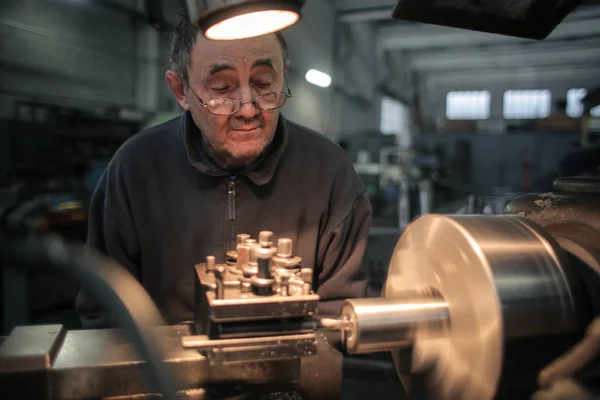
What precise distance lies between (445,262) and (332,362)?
167mm

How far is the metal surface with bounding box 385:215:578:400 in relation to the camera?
0.42m

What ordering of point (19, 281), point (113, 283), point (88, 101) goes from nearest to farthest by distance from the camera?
point (113, 283) → point (19, 281) → point (88, 101)

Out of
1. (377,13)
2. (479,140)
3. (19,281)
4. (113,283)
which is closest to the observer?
(113,283)

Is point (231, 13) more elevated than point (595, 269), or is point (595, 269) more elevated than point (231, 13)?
point (231, 13)

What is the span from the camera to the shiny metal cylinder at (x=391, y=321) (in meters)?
0.49

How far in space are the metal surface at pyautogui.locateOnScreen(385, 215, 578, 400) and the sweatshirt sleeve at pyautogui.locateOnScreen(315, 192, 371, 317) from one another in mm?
496

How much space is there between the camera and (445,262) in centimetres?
48

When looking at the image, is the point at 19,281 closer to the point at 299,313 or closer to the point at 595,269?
the point at 299,313

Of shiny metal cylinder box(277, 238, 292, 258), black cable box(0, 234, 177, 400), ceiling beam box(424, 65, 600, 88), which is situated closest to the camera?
black cable box(0, 234, 177, 400)

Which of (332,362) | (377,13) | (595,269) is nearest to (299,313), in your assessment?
(332,362)

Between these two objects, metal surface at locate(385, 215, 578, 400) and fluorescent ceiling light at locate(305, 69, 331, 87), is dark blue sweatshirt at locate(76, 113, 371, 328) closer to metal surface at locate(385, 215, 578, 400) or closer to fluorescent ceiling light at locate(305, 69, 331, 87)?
metal surface at locate(385, 215, 578, 400)

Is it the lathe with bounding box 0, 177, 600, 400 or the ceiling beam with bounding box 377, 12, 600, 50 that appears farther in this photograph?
the ceiling beam with bounding box 377, 12, 600, 50

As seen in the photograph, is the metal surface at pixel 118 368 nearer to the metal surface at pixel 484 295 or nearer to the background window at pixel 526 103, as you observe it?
the metal surface at pixel 484 295

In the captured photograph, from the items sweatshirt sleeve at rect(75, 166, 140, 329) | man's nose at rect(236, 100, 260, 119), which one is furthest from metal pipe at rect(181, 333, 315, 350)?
sweatshirt sleeve at rect(75, 166, 140, 329)
